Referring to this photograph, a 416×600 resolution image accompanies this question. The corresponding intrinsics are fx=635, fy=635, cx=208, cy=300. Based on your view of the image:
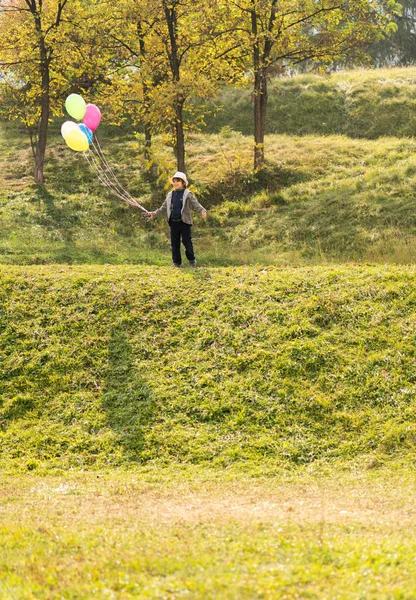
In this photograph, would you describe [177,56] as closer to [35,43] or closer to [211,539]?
[35,43]

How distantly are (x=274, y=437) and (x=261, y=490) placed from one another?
1.56 m

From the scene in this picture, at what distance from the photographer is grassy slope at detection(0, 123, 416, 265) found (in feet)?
55.5

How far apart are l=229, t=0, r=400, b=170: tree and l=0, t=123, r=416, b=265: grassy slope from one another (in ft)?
7.04

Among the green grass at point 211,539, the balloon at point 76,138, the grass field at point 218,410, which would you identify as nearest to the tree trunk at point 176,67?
the grass field at point 218,410

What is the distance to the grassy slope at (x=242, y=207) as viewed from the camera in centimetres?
1692

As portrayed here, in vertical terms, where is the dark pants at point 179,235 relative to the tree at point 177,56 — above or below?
below

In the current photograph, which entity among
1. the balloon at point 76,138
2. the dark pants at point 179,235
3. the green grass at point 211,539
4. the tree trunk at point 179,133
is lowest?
the green grass at point 211,539

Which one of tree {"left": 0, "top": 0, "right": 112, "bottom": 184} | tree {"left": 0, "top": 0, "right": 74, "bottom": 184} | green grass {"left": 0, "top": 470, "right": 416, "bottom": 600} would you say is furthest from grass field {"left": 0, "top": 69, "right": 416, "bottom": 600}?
tree {"left": 0, "top": 0, "right": 112, "bottom": 184}

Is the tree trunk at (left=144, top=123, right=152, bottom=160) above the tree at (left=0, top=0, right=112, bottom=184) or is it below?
below

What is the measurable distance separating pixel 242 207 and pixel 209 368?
38.3 ft

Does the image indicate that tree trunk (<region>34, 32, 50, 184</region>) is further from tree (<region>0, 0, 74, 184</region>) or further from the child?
the child

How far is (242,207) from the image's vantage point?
21.4 m

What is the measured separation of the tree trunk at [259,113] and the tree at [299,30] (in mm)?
40

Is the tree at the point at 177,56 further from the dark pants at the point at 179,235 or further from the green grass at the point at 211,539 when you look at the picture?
the green grass at the point at 211,539
